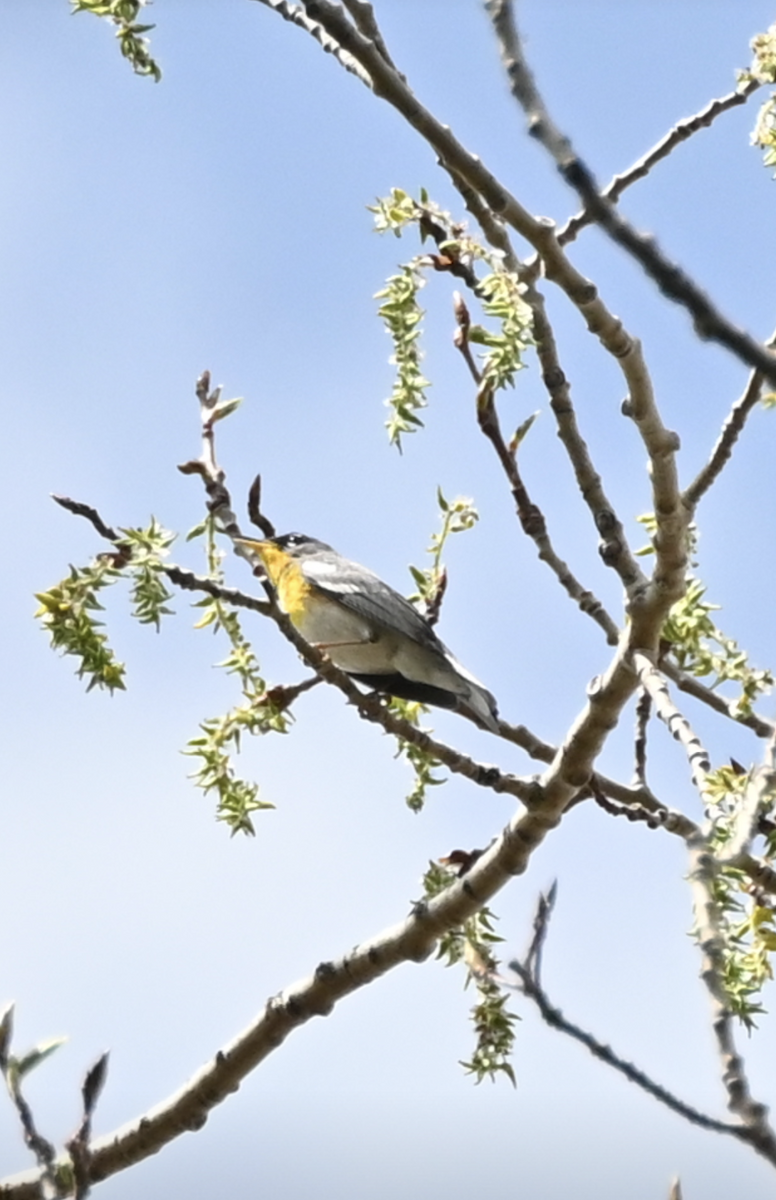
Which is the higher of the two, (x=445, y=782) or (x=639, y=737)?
(x=639, y=737)

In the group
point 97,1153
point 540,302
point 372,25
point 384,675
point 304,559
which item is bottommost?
point 97,1153

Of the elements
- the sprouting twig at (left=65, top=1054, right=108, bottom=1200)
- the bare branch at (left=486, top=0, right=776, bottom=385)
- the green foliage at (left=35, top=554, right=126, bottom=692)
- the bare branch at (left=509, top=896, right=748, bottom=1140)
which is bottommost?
the sprouting twig at (left=65, top=1054, right=108, bottom=1200)

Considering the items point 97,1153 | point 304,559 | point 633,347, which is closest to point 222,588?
point 633,347

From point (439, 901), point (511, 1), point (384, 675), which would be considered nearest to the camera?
point (511, 1)

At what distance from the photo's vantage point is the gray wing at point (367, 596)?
7.07 metres

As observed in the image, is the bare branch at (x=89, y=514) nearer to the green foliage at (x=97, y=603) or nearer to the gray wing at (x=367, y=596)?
the green foliage at (x=97, y=603)

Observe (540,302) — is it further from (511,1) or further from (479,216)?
(511,1)

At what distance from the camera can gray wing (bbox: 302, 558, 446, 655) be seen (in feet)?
23.2

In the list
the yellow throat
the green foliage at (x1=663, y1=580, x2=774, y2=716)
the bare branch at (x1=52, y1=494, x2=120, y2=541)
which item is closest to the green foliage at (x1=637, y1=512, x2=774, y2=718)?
the green foliage at (x1=663, y1=580, x2=774, y2=716)

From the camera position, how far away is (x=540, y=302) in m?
3.36

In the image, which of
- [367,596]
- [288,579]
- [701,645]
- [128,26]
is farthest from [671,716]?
[288,579]

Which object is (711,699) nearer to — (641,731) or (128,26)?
(641,731)

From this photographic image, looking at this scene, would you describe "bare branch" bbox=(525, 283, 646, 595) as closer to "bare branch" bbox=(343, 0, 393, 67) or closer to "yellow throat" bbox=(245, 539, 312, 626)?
"bare branch" bbox=(343, 0, 393, 67)

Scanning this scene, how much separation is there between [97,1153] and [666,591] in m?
2.59
